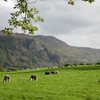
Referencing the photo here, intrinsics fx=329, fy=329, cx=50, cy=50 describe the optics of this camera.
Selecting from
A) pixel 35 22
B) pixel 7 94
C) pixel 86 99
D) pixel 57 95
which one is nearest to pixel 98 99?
pixel 86 99

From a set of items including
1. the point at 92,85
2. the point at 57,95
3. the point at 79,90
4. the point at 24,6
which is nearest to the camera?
the point at 24,6

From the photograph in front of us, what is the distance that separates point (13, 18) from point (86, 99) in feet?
53.7

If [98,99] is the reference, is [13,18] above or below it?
above

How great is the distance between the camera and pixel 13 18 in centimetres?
2362

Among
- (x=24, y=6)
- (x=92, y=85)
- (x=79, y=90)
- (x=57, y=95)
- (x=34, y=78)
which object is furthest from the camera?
(x=34, y=78)

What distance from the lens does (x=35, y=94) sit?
40.0 meters

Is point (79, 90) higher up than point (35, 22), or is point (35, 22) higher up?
point (35, 22)

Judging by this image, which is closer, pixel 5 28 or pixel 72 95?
pixel 5 28

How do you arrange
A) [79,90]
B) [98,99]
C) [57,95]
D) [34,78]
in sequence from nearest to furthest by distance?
[98,99] < [57,95] < [79,90] < [34,78]

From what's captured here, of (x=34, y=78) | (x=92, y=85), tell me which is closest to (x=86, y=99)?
(x=92, y=85)

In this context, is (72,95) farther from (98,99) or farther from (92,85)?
(92,85)

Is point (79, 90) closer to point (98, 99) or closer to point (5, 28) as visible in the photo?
point (98, 99)

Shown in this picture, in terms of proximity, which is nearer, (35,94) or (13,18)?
(13,18)

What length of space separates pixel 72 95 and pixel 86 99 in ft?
8.70
